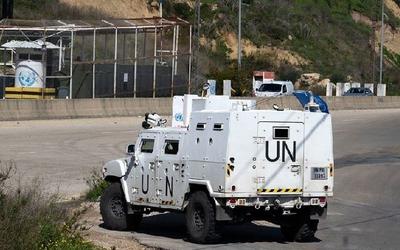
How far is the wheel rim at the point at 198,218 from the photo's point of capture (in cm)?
1390

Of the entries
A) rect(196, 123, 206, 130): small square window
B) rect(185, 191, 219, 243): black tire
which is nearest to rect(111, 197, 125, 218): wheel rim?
rect(185, 191, 219, 243): black tire

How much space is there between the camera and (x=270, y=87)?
59156 millimetres

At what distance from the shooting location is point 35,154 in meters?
28.2

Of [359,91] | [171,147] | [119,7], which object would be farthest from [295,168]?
[119,7]

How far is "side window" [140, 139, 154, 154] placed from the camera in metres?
15.2

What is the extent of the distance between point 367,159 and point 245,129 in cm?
1659

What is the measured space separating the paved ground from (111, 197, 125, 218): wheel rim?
389mm

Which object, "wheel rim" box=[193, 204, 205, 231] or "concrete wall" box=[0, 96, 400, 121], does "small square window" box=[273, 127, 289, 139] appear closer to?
"wheel rim" box=[193, 204, 205, 231]

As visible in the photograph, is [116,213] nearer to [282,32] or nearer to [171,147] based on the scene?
[171,147]

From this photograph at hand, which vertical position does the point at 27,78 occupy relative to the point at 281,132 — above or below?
above

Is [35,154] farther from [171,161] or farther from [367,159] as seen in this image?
[171,161]

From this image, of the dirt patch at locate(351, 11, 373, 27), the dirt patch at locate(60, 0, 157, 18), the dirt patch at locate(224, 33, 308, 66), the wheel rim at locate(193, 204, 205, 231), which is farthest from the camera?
the dirt patch at locate(351, 11, 373, 27)

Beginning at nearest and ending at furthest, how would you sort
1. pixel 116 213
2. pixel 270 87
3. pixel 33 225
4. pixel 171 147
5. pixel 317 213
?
1. pixel 33 225
2. pixel 317 213
3. pixel 171 147
4. pixel 116 213
5. pixel 270 87

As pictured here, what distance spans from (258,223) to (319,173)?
330 centimetres
